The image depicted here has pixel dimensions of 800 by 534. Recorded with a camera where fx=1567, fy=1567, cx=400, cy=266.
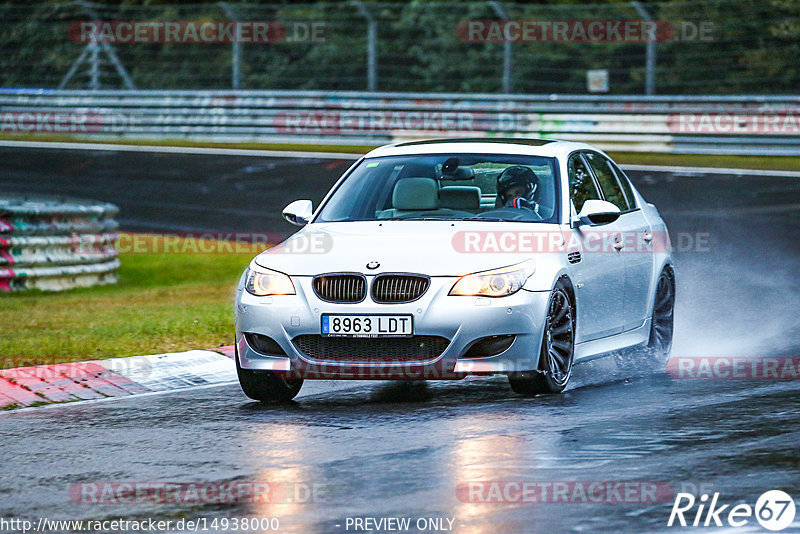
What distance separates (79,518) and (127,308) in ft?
27.6

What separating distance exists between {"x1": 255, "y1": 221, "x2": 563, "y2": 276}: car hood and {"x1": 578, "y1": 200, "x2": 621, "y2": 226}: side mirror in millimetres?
256

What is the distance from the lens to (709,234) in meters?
17.7

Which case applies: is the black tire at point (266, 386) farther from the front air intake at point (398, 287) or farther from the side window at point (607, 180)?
the side window at point (607, 180)

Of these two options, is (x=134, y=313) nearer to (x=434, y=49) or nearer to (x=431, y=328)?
(x=431, y=328)

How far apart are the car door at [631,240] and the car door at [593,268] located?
0.41 ft

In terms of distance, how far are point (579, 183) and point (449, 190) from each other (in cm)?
90

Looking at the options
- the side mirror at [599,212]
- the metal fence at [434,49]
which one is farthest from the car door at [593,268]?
the metal fence at [434,49]

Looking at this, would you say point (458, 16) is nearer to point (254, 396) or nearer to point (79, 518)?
point (254, 396)

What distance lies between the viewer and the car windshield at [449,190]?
31.4 feet

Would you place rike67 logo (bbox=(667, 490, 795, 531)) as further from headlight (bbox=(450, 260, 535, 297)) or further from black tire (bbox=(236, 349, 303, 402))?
black tire (bbox=(236, 349, 303, 402))

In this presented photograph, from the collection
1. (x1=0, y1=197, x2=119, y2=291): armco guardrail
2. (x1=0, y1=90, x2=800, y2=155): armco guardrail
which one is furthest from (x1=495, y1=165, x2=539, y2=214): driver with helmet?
(x1=0, y1=90, x2=800, y2=155): armco guardrail

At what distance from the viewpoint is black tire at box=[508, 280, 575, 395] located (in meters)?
8.74

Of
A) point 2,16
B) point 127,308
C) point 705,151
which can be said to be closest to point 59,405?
point 127,308

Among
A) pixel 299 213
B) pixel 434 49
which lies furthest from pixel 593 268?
pixel 434 49
